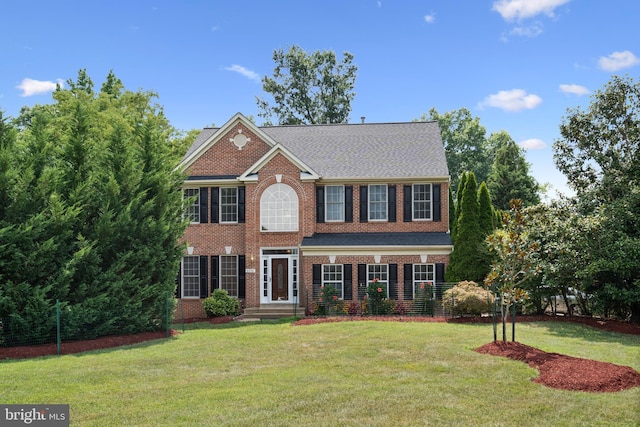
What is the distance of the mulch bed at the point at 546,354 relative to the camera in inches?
446

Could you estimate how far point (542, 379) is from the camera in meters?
11.8

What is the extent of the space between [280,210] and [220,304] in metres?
5.01

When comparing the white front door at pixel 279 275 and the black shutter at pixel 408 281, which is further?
the white front door at pixel 279 275

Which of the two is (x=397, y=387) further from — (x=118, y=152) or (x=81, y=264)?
(x=118, y=152)

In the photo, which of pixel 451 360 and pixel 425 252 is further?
pixel 425 252

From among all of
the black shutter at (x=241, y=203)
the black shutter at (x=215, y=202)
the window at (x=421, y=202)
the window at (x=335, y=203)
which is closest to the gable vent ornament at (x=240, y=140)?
the black shutter at (x=241, y=203)

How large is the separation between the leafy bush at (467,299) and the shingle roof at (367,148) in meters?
5.92

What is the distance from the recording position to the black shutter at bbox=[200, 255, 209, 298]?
26.9 metres

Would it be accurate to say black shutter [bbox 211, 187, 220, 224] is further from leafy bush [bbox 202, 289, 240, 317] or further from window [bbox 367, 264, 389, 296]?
window [bbox 367, 264, 389, 296]

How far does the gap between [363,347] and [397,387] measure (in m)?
4.51

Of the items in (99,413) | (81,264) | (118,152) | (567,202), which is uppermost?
(118,152)

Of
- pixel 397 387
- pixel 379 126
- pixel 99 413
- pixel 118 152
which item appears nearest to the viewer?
pixel 99 413

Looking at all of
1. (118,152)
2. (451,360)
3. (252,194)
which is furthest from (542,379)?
(252,194)

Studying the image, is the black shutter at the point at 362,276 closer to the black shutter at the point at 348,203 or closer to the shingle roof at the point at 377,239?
the shingle roof at the point at 377,239
